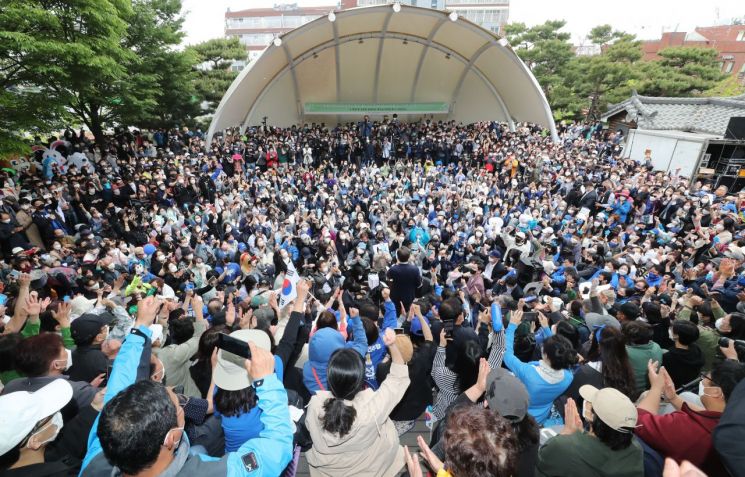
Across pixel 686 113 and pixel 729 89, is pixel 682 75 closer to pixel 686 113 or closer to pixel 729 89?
pixel 686 113

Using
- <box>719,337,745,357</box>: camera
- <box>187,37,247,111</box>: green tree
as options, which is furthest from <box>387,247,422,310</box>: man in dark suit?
<box>187,37,247,111</box>: green tree

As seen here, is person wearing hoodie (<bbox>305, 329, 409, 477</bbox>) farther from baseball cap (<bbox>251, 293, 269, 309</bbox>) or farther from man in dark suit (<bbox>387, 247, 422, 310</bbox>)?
man in dark suit (<bbox>387, 247, 422, 310</bbox>)

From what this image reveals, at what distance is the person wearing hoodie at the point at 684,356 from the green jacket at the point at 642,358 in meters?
0.18

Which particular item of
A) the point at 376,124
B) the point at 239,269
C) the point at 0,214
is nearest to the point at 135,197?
the point at 0,214

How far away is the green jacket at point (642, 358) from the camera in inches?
131

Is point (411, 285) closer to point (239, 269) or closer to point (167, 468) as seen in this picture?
point (239, 269)

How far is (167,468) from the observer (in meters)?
1.45

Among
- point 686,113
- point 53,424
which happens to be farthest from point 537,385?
point 686,113

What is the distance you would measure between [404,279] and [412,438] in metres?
2.84

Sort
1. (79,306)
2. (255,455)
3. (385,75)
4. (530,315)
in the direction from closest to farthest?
(255,455) → (530,315) → (79,306) → (385,75)

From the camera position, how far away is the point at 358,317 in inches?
132

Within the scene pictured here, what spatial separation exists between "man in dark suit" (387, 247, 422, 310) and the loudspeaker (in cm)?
1647

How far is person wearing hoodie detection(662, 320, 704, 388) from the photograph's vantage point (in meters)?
3.38

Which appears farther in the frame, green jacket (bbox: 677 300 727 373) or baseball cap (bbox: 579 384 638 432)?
green jacket (bbox: 677 300 727 373)
